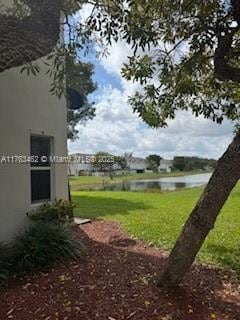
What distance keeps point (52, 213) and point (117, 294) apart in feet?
11.3

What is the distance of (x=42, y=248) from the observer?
7.39m

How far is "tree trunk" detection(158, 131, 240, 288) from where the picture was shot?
5.35 metres

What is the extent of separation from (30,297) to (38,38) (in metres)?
3.75

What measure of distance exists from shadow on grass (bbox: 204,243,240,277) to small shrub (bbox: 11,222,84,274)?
2789mm

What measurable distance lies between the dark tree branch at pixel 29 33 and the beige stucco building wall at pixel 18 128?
9.02 ft

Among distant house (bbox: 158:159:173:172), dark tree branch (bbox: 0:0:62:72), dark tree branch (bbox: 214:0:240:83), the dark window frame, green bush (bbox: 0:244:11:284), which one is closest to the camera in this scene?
dark tree branch (bbox: 0:0:62:72)

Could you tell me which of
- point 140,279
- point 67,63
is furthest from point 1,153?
point 140,279

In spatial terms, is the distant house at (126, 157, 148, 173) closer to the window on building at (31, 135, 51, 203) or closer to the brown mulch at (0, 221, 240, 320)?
the window on building at (31, 135, 51, 203)

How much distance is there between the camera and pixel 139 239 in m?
9.97

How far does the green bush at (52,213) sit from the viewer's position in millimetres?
8758

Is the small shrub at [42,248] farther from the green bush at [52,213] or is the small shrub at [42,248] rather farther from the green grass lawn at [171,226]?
the green grass lawn at [171,226]

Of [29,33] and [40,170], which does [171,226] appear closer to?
[40,170]

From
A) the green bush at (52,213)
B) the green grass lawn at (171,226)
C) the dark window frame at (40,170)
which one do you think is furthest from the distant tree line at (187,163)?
the green bush at (52,213)

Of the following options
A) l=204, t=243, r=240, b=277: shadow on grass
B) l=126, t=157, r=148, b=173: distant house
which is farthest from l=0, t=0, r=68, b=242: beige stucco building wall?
l=126, t=157, r=148, b=173: distant house
